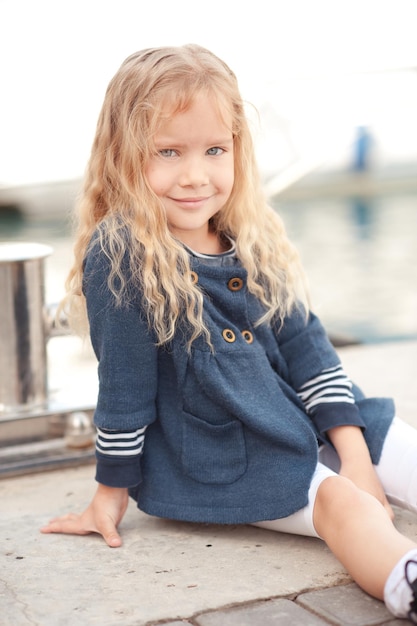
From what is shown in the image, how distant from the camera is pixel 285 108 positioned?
8.48 metres

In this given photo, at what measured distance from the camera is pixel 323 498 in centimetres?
182

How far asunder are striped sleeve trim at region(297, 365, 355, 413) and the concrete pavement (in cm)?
28

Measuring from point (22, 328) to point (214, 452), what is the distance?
80 cm

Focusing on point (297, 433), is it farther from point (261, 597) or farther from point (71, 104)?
point (71, 104)

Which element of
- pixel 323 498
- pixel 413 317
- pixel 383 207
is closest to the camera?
pixel 323 498

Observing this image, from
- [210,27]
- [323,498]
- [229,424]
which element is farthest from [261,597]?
[210,27]

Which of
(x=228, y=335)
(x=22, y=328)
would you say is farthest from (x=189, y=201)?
(x=22, y=328)

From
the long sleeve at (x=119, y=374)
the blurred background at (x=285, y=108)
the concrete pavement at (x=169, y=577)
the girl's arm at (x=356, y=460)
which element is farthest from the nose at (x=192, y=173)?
the blurred background at (x=285, y=108)

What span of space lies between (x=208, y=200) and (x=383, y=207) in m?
8.26

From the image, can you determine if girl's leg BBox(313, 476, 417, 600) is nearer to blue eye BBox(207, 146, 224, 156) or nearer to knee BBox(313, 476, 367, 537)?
knee BBox(313, 476, 367, 537)

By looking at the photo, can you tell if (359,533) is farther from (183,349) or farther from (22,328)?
(22,328)

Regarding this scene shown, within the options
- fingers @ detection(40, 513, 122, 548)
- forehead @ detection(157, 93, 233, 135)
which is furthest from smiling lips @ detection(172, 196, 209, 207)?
fingers @ detection(40, 513, 122, 548)

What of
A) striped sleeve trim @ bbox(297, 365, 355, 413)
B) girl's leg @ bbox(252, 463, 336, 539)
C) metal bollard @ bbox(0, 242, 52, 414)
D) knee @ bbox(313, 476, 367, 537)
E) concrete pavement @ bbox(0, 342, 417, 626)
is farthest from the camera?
metal bollard @ bbox(0, 242, 52, 414)

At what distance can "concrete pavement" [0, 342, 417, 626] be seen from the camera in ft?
5.16
